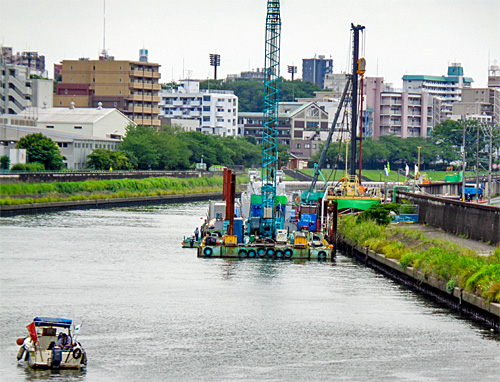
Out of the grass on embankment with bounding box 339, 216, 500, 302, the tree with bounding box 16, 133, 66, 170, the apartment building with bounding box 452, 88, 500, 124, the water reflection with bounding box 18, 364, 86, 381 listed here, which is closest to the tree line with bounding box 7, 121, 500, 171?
the tree with bounding box 16, 133, 66, 170

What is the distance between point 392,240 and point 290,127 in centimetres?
13563

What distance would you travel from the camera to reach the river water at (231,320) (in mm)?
25703

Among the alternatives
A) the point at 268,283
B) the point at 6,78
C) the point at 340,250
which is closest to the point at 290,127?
the point at 6,78

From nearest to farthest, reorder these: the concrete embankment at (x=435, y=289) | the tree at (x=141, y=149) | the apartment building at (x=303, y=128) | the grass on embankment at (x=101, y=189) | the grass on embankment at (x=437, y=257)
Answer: the concrete embankment at (x=435, y=289)
the grass on embankment at (x=437, y=257)
the grass on embankment at (x=101, y=189)
the tree at (x=141, y=149)
the apartment building at (x=303, y=128)

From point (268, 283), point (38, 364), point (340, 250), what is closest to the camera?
point (38, 364)

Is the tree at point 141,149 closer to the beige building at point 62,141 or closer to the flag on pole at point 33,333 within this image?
the beige building at point 62,141

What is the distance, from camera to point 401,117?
183 m

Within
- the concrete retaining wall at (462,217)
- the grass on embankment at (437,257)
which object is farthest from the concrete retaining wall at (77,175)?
the concrete retaining wall at (462,217)

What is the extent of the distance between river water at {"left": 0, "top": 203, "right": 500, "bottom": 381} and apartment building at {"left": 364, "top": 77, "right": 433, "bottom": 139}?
132 meters

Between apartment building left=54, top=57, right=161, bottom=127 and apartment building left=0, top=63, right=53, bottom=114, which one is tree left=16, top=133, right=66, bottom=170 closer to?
apartment building left=0, top=63, right=53, bottom=114

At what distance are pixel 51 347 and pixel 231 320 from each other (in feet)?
26.1

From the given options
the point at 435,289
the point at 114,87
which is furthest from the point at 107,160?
the point at 435,289

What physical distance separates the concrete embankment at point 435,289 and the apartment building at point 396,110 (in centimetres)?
13106

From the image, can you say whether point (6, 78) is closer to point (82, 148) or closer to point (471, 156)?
point (82, 148)
